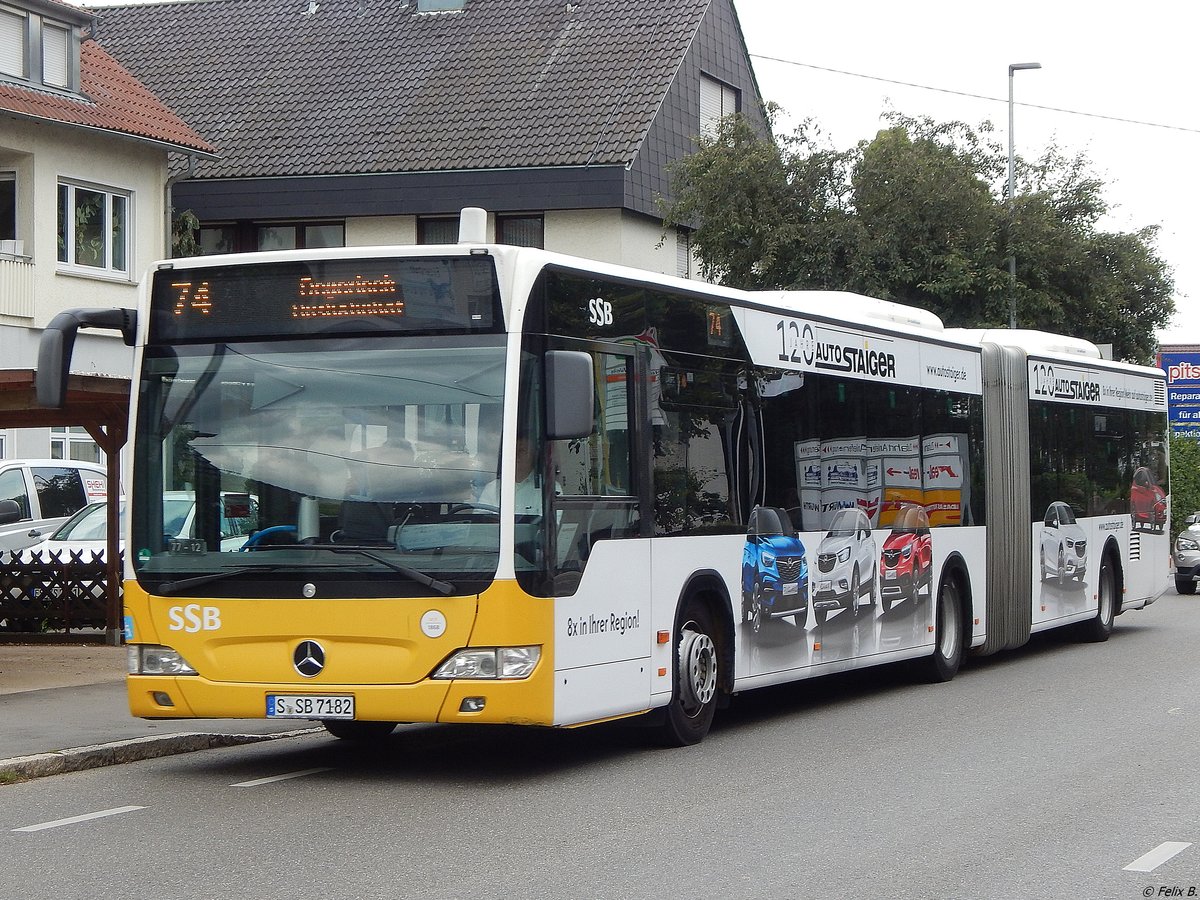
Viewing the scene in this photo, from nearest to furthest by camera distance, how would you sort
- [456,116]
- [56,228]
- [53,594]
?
[53,594] → [56,228] → [456,116]

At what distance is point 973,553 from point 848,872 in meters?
9.36

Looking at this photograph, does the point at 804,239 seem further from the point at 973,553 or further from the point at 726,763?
the point at 726,763

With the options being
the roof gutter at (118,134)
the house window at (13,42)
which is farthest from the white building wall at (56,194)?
the house window at (13,42)

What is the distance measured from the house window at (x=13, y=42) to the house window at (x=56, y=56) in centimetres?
40

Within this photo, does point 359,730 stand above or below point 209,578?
below

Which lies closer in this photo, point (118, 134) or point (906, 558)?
point (906, 558)

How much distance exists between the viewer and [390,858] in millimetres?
Result: 7793

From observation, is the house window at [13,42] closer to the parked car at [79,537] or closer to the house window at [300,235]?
the parked car at [79,537]

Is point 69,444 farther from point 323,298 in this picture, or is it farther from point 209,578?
point 323,298

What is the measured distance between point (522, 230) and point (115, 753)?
25.9 m

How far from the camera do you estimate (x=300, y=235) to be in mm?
38031

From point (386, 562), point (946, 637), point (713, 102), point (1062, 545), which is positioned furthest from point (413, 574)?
point (713, 102)

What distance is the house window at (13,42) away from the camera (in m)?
28.2

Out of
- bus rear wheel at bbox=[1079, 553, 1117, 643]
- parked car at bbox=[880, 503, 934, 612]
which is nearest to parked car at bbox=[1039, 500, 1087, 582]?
bus rear wheel at bbox=[1079, 553, 1117, 643]
